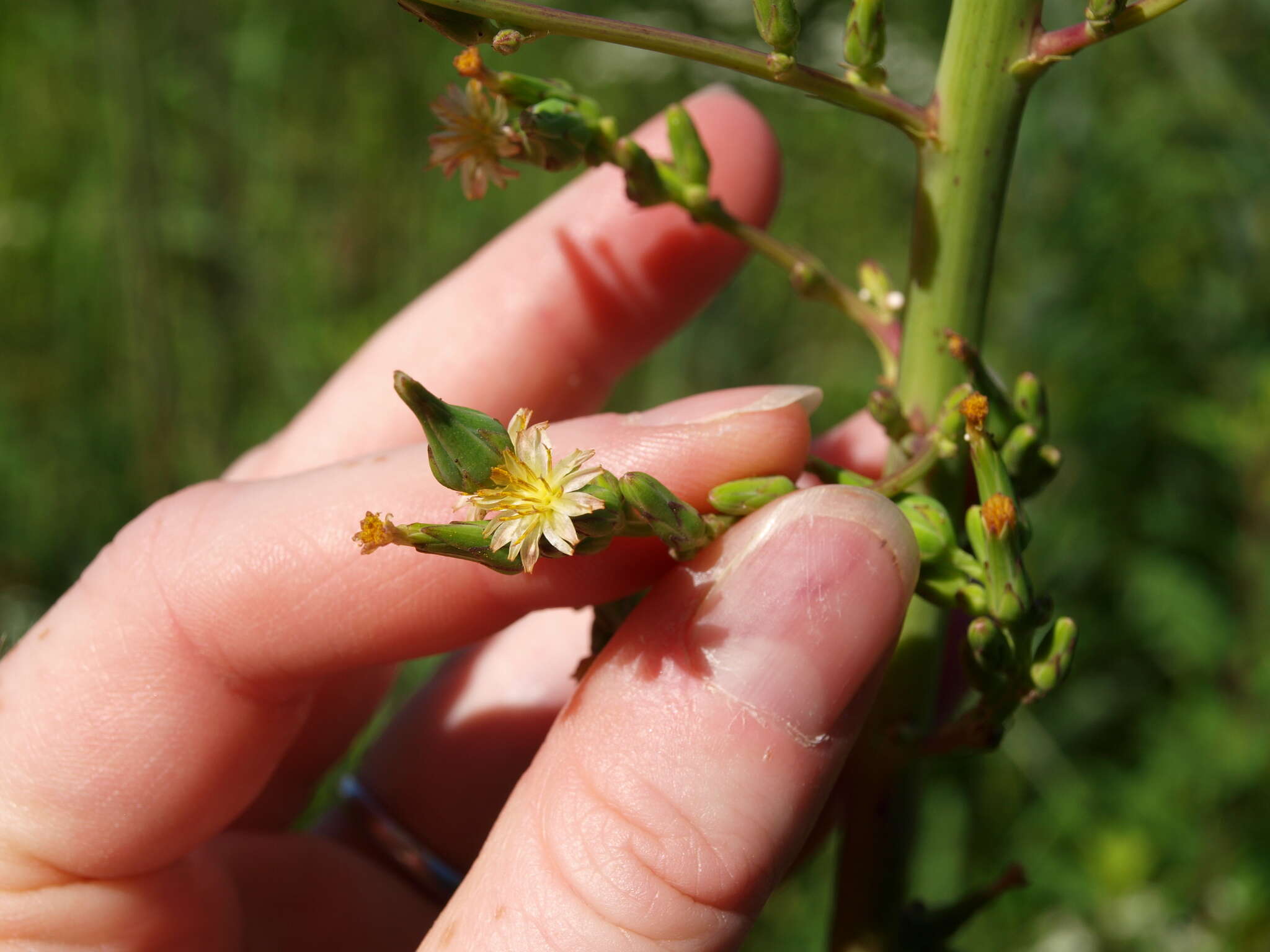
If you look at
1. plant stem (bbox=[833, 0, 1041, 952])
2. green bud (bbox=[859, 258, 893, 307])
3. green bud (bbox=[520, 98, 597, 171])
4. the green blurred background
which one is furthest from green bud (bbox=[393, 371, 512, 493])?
the green blurred background

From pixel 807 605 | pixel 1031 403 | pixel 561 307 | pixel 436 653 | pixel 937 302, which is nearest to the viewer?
pixel 807 605

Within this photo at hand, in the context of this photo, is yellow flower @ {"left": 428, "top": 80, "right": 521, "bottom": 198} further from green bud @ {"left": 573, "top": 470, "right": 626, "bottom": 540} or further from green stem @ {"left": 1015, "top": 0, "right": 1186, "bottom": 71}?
green stem @ {"left": 1015, "top": 0, "right": 1186, "bottom": 71}

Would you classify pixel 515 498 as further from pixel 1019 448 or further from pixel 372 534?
pixel 1019 448

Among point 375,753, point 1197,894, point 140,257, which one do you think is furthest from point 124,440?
point 1197,894

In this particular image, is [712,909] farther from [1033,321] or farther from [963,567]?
[1033,321]

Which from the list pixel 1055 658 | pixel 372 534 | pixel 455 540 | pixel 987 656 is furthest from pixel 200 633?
pixel 1055 658

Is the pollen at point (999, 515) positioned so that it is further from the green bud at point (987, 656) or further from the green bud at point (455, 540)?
the green bud at point (455, 540)
